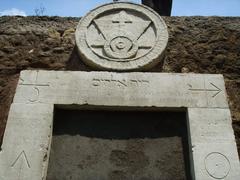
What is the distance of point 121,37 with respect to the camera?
3518 mm

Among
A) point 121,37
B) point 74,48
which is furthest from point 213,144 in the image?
point 74,48

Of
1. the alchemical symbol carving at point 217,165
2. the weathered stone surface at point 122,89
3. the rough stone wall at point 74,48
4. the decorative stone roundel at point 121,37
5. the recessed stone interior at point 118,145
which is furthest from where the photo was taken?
the rough stone wall at point 74,48

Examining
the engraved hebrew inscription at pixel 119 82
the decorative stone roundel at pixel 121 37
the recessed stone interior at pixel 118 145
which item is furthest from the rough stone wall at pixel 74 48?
the recessed stone interior at pixel 118 145

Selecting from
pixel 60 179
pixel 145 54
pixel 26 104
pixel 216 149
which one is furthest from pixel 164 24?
pixel 60 179

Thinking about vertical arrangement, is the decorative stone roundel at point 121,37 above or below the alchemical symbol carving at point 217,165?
above

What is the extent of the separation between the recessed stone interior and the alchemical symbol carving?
219 millimetres

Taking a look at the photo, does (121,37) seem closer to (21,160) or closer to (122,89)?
(122,89)

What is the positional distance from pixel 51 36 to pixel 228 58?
213 centimetres

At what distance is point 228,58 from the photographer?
3660mm

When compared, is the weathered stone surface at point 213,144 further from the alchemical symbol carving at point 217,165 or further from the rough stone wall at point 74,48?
the rough stone wall at point 74,48

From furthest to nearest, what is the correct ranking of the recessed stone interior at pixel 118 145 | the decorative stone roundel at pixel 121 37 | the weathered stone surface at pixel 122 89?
the decorative stone roundel at pixel 121 37
the weathered stone surface at pixel 122 89
the recessed stone interior at pixel 118 145

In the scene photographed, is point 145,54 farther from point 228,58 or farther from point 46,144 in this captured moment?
point 46,144

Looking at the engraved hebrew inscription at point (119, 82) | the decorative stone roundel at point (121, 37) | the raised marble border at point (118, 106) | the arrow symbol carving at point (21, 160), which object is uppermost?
the decorative stone roundel at point (121, 37)

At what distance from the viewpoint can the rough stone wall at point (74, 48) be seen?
3.54m
